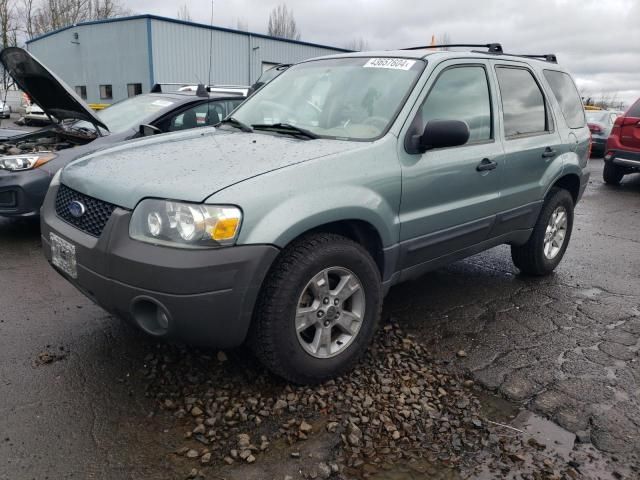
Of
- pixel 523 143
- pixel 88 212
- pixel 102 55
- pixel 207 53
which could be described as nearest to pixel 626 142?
pixel 523 143

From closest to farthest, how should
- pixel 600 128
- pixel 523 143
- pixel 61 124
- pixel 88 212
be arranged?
pixel 88 212
pixel 523 143
pixel 61 124
pixel 600 128

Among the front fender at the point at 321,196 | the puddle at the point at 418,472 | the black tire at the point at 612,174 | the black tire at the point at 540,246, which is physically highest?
the front fender at the point at 321,196


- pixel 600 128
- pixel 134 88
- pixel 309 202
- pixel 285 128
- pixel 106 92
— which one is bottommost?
pixel 106 92

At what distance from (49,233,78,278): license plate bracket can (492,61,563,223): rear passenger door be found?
2.81m

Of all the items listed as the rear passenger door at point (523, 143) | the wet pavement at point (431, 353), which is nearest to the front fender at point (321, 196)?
the wet pavement at point (431, 353)

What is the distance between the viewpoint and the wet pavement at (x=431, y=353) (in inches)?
89.7

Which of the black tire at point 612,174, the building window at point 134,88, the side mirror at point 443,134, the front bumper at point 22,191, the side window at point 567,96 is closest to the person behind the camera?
the side mirror at point 443,134

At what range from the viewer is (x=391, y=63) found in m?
3.41

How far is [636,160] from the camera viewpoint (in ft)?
30.6

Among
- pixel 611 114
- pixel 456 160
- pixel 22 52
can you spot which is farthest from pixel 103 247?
pixel 611 114

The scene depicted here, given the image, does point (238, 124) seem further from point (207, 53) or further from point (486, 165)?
point (207, 53)

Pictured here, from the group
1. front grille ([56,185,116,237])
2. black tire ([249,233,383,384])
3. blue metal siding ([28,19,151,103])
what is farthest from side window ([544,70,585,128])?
blue metal siding ([28,19,151,103])

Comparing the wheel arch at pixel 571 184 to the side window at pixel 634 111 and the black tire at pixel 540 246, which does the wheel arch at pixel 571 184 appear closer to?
the black tire at pixel 540 246

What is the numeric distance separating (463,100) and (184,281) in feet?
7.54
